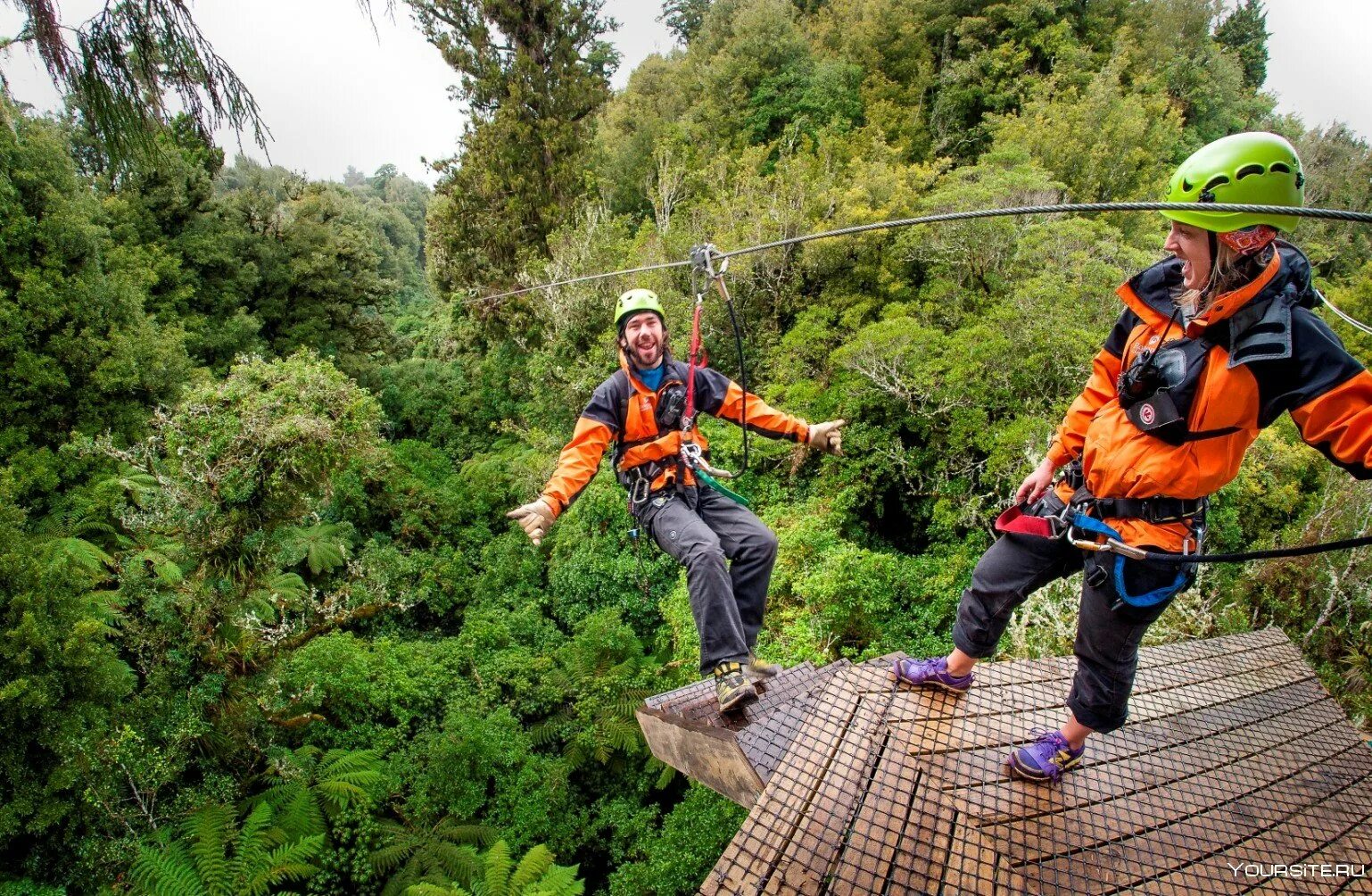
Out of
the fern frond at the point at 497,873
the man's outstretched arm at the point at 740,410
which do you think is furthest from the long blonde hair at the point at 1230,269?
the fern frond at the point at 497,873

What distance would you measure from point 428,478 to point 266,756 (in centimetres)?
813

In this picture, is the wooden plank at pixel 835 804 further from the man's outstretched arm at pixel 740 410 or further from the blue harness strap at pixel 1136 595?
the man's outstretched arm at pixel 740 410

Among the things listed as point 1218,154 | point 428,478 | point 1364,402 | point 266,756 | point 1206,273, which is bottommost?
point 266,756

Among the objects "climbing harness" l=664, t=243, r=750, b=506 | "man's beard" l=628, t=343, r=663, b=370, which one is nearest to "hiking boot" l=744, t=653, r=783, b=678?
"climbing harness" l=664, t=243, r=750, b=506

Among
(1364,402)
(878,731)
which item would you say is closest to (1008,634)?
(878,731)

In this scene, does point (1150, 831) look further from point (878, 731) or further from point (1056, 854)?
point (878, 731)

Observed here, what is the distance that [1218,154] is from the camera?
189 cm

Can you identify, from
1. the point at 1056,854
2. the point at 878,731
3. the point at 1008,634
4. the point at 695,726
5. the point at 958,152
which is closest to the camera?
the point at 1056,854

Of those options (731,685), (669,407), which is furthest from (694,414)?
(731,685)

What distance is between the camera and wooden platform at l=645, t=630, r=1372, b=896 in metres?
2.11

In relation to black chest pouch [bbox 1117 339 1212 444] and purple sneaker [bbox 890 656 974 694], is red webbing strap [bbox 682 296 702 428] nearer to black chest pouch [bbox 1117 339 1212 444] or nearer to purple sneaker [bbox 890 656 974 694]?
purple sneaker [bbox 890 656 974 694]

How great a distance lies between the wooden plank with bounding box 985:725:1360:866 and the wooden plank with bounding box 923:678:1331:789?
162mm

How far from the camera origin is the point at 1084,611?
234cm

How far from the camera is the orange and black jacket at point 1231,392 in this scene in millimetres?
1685
